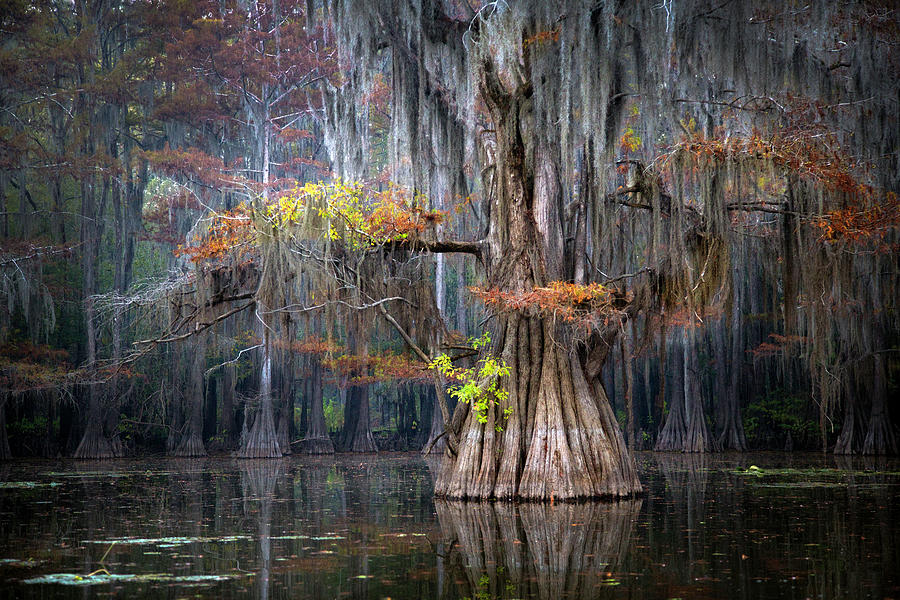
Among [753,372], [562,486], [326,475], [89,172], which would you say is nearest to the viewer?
[562,486]

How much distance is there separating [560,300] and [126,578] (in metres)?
5.85

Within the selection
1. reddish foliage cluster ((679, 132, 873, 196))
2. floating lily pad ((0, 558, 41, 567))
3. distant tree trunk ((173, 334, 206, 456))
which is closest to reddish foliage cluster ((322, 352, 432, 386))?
distant tree trunk ((173, 334, 206, 456))

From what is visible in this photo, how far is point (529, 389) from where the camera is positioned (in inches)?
420

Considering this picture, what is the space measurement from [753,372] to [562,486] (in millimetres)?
16542

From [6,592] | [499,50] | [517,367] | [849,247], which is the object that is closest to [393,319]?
[517,367]

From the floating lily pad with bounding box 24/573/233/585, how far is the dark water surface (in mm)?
17

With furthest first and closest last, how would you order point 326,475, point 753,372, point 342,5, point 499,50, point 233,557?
point 753,372 < point 326,475 < point 342,5 < point 499,50 < point 233,557

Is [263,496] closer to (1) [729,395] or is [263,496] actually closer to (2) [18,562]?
(2) [18,562]

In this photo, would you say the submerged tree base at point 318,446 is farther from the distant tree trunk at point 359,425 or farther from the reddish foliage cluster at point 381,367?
the reddish foliage cluster at point 381,367

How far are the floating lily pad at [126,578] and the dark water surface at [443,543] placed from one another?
0.05ft

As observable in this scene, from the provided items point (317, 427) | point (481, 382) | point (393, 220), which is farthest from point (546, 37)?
point (317, 427)

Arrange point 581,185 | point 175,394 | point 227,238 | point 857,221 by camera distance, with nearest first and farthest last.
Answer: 1. point 857,221
2. point 227,238
3. point 581,185
4. point 175,394

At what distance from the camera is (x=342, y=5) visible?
11984 mm

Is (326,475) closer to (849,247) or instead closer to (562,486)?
(562,486)
